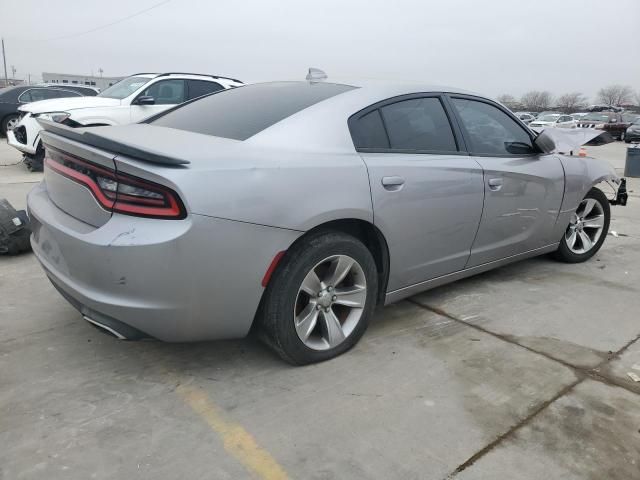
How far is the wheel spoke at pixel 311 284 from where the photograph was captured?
2.61m

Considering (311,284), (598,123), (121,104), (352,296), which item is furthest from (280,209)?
(598,123)

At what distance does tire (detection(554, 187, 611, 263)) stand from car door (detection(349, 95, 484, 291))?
1.67 m

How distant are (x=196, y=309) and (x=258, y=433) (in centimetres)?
60

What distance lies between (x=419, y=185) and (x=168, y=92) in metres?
7.26

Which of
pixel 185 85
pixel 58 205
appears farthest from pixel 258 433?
pixel 185 85

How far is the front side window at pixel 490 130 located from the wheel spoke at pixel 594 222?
1267 millimetres

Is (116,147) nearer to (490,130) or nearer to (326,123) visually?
(326,123)

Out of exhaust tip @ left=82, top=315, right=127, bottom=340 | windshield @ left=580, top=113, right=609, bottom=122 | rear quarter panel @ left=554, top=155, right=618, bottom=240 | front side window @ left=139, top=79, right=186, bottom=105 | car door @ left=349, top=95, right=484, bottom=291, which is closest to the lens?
exhaust tip @ left=82, top=315, right=127, bottom=340

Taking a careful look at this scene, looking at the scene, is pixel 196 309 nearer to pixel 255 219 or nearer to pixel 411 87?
pixel 255 219

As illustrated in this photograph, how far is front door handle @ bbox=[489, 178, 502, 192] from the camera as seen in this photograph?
346 cm

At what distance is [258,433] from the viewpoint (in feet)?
7.39

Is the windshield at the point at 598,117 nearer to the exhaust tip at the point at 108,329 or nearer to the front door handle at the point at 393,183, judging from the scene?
the front door handle at the point at 393,183

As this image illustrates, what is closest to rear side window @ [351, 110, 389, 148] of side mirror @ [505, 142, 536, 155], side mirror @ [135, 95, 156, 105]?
side mirror @ [505, 142, 536, 155]

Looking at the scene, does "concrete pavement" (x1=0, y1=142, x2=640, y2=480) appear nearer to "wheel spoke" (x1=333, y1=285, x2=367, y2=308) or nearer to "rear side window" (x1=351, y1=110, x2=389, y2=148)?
"wheel spoke" (x1=333, y1=285, x2=367, y2=308)
